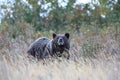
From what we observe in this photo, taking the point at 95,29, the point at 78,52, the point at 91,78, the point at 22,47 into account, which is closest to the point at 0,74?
the point at 91,78

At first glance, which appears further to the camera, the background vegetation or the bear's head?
the bear's head

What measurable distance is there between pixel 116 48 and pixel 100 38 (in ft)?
10.1

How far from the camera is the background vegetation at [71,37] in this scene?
8148 mm

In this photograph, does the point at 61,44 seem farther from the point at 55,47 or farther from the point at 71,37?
the point at 71,37

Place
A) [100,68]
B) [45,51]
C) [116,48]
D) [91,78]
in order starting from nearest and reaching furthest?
1. [91,78]
2. [100,68]
3. [116,48]
4. [45,51]

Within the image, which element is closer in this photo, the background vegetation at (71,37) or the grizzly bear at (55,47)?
the background vegetation at (71,37)

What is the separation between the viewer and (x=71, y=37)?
18891mm

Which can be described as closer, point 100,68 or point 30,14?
point 100,68

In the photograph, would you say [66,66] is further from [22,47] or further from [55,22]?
[55,22]

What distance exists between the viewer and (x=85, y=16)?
2981 cm

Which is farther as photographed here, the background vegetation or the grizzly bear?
the grizzly bear

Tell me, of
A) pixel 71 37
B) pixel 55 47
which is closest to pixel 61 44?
pixel 55 47

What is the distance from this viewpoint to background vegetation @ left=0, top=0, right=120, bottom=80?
8.15 meters

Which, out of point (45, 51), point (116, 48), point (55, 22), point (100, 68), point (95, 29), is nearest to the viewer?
point (100, 68)
